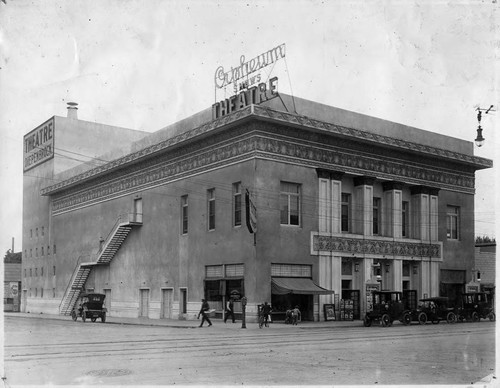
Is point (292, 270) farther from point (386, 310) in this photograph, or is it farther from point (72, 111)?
point (72, 111)

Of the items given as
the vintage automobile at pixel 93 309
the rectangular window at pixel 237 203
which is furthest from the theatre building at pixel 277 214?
the vintage automobile at pixel 93 309

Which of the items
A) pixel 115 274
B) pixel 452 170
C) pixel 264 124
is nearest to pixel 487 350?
pixel 264 124

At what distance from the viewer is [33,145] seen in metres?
67.5

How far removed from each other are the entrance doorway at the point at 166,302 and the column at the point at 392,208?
1459cm

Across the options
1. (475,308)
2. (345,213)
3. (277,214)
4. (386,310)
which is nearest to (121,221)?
(277,214)

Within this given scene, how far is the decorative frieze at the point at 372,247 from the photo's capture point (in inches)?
1574

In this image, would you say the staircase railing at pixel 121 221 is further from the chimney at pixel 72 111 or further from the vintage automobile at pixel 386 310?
the vintage automobile at pixel 386 310

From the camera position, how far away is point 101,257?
2034 inches

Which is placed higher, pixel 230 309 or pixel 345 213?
pixel 345 213

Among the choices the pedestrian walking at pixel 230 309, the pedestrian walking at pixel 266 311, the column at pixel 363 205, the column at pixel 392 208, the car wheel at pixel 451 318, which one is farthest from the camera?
the column at pixel 392 208

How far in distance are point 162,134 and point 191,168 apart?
554 centimetres

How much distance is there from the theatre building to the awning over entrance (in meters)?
0.09

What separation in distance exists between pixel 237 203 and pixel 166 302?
10.1 meters

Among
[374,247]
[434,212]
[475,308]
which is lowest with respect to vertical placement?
[475,308]
